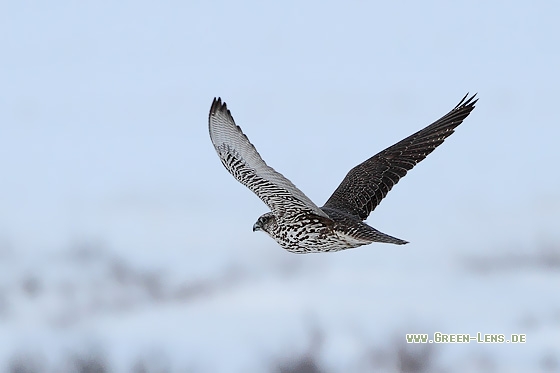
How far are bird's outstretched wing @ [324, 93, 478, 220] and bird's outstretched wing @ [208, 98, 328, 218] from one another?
2672 mm

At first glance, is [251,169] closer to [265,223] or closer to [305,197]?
[265,223]

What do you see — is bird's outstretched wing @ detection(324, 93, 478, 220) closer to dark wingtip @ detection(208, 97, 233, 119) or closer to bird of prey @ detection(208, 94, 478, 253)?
bird of prey @ detection(208, 94, 478, 253)

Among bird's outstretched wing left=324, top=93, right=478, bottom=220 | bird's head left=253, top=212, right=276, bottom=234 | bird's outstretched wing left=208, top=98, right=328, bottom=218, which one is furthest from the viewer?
bird's outstretched wing left=324, top=93, right=478, bottom=220

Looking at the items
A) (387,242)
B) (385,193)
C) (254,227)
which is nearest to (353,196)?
(385,193)

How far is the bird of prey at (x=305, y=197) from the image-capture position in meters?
18.0

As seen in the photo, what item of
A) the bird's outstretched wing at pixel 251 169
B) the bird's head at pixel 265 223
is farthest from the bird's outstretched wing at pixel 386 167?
the bird's outstretched wing at pixel 251 169

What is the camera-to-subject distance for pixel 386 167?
72.1 ft

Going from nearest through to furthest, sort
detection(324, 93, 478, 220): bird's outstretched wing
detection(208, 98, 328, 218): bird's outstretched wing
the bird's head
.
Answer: detection(208, 98, 328, 218): bird's outstretched wing
the bird's head
detection(324, 93, 478, 220): bird's outstretched wing

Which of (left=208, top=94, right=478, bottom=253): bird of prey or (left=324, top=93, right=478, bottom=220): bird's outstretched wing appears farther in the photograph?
(left=324, top=93, right=478, bottom=220): bird's outstretched wing

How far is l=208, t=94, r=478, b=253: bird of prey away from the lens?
18.0m

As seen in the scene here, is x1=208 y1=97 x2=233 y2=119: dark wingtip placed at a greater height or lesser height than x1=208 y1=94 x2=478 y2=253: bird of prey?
greater

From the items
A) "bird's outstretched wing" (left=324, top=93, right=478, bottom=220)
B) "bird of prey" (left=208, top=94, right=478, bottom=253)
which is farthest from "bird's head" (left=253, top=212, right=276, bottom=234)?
"bird's outstretched wing" (left=324, top=93, right=478, bottom=220)

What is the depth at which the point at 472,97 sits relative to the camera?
2219cm

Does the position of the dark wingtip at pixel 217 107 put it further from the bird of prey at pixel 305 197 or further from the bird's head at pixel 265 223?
the bird's head at pixel 265 223
